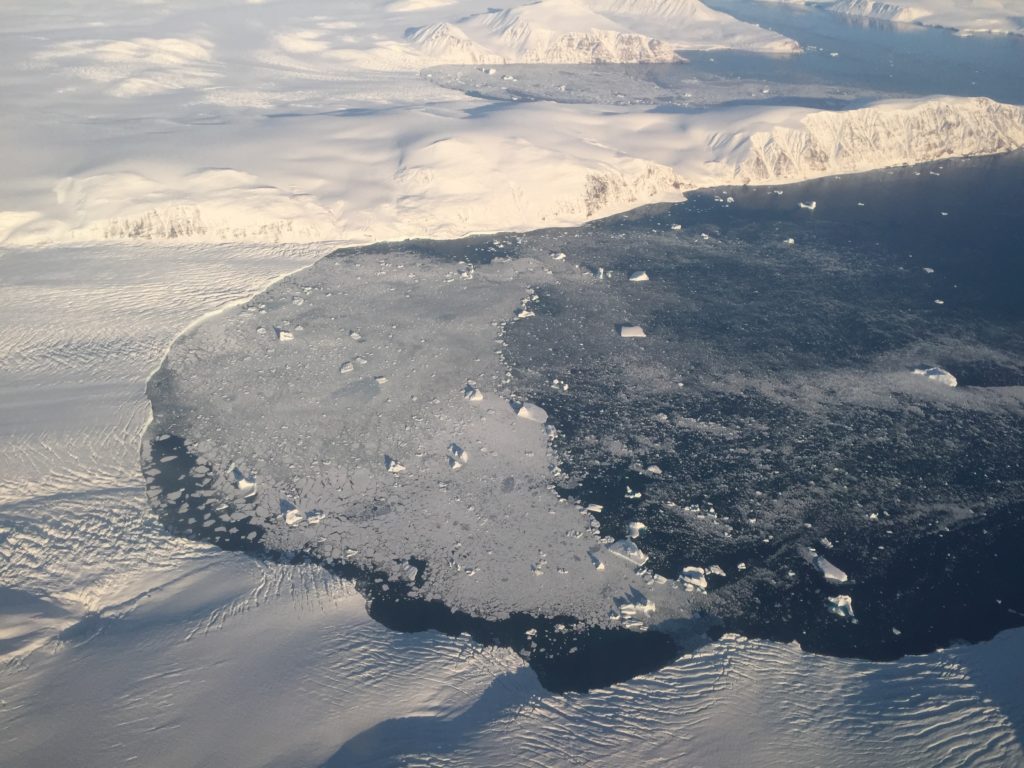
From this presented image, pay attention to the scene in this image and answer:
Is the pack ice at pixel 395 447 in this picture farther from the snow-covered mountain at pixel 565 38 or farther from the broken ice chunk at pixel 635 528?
the snow-covered mountain at pixel 565 38

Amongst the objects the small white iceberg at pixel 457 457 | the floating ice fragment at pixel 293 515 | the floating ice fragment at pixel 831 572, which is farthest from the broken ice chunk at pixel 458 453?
the floating ice fragment at pixel 831 572

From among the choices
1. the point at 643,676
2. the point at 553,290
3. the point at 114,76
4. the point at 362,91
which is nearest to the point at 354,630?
the point at 643,676

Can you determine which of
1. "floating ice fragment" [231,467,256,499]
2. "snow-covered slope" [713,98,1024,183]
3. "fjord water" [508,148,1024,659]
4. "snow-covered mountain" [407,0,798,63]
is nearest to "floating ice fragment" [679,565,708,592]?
"fjord water" [508,148,1024,659]

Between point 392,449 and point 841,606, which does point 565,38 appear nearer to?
point 392,449

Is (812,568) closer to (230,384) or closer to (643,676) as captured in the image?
(643,676)

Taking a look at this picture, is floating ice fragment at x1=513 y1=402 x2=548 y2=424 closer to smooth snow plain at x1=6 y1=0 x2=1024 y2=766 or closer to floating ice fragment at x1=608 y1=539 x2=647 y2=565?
floating ice fragment at x1=608 y1=539 x2=647 y2=565
